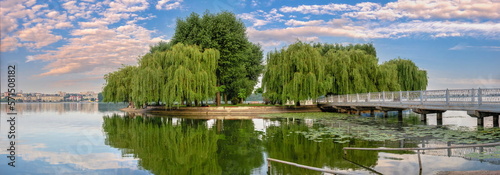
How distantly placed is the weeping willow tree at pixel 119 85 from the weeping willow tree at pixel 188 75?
469 inches

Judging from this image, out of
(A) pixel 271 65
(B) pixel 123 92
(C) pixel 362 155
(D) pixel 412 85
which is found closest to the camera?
(C) pixel 362 155

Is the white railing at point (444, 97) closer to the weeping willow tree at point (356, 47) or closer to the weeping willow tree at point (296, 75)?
the weeping willow tree at point (296, 75)

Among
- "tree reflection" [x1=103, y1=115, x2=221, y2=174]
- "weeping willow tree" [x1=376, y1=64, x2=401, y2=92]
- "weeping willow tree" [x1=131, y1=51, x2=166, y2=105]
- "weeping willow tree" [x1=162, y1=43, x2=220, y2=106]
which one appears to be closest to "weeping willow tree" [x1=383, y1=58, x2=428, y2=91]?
"weeping willow tree" [x1=376, y1=64, x2=401, y2=92]

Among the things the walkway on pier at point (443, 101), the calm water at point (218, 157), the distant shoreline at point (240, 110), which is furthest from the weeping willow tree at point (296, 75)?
the calm water at point (218, 157)

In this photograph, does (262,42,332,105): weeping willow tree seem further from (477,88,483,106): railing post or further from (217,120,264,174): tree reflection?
(217,120,264,174): tree reflection

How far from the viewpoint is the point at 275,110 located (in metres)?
35.9

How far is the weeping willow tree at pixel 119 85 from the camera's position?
145ft

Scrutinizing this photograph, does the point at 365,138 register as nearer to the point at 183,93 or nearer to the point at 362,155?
the point at 362,155

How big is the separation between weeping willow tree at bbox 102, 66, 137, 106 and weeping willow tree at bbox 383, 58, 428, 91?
31.8m

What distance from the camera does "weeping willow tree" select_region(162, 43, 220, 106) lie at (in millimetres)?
32531

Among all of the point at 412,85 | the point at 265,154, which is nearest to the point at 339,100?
the point at 412,85

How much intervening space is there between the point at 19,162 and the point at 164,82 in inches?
945

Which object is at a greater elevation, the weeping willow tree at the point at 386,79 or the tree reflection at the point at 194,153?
the weeping willow tree at the point at 386,79

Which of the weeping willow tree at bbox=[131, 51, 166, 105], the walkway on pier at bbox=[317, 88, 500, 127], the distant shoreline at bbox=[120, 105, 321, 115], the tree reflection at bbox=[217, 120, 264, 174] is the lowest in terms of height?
the tree reflection at bbox=[217, 120, 264, 174]
